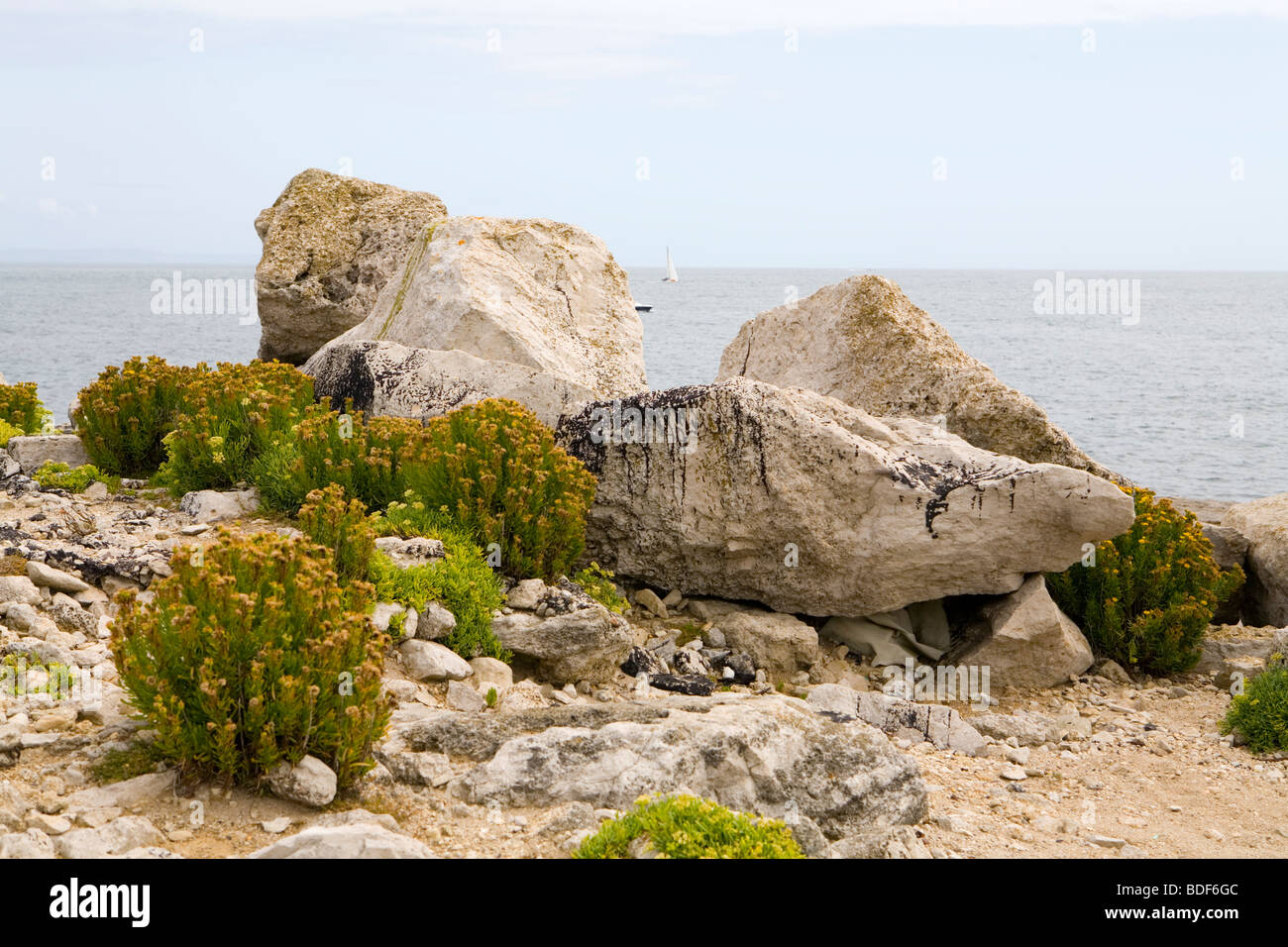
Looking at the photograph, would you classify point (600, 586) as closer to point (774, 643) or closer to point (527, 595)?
point (527, 595)

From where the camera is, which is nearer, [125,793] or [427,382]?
[125,793]

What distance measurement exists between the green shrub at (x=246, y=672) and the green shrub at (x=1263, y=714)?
7.29 m

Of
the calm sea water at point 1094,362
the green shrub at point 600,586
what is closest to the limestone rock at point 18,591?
the green shrub at point 600,586

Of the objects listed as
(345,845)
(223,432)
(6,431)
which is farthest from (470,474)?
(6,431)

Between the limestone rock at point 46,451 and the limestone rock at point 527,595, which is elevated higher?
the limestone rock at point 46,451

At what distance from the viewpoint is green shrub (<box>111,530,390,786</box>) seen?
5492mm

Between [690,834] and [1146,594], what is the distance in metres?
8.02

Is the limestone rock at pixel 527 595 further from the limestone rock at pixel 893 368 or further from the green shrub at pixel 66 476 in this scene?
the limestone rock at pixel 893 368

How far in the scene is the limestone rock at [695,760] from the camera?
5988 millimetres

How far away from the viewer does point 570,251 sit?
15203 mm

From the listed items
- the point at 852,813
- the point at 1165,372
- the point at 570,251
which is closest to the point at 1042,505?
the point at 852,813

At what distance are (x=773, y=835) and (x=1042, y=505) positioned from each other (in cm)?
636

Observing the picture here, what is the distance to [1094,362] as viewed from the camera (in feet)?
195

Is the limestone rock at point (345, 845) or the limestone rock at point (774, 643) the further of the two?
the limestone rock at point (774, 643)
